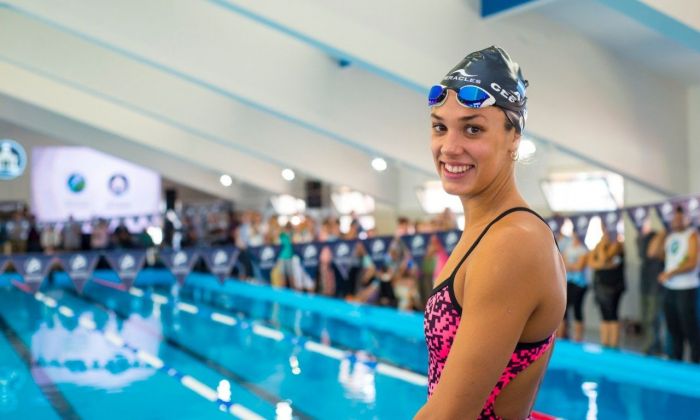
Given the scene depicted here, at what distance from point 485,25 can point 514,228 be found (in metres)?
7.28

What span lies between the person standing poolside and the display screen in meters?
24.4

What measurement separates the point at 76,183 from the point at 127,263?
13.4 meters

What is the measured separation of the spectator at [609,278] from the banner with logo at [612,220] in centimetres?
6

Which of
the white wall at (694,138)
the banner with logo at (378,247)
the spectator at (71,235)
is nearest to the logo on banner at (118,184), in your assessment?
the spectator at (71,235)

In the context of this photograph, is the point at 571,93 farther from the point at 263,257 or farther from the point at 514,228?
the point at 514,228

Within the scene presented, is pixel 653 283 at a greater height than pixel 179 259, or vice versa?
pixel 653 283

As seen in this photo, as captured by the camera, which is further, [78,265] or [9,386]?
[78,265]

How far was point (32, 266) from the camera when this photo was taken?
12.7m

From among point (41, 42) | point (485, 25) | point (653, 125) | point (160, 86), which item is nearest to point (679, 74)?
point (653, 125)

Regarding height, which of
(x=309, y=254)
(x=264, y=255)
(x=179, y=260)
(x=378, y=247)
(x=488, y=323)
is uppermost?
A: (x=488, y=323)

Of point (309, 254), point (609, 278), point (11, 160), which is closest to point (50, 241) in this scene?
point (11, 160)

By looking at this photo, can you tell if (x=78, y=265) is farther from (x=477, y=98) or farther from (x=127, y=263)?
(x=477, y=98)

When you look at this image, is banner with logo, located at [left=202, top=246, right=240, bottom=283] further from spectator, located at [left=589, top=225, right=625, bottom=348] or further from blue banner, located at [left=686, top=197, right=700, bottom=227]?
blue banner, located at [left=686, top=197, right=700, bottom=227]

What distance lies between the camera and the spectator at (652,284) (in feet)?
26.3
